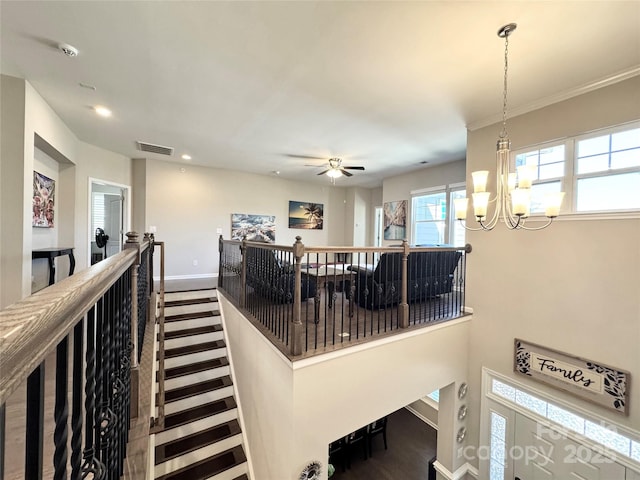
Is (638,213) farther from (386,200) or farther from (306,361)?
(386,200)

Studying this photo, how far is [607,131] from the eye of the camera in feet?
9.01

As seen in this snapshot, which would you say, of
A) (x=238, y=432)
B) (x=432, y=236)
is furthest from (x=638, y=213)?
(x=238, y=432)

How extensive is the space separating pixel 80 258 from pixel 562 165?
7.33 meters

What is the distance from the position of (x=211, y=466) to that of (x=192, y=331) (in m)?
1.82

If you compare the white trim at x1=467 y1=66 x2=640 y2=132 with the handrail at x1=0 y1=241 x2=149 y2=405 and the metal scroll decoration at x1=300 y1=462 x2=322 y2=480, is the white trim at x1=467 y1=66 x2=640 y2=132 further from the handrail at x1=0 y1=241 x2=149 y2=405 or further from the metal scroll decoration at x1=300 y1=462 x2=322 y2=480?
the metal scroll decoration at x1=300 y1=462 x2=322 y2=480

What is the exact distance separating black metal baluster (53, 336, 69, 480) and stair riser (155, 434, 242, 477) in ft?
10.6

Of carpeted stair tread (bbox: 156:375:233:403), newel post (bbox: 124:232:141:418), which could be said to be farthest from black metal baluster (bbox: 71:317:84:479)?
carpeted stair tread (bbox: 156:375:233:403)

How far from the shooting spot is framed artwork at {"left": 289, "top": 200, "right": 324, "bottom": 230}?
7.93 meters

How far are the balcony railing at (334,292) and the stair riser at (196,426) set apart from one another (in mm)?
1329

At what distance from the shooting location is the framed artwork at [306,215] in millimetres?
7930

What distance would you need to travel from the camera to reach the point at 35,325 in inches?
15.9

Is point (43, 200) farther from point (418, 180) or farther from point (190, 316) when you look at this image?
point (418, 180)

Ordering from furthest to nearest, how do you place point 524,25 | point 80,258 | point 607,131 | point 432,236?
point 432,236 → point 80,258 → point 607,131 → point 524,25

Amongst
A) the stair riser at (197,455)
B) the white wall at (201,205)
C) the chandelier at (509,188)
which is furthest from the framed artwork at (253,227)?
the chandelier at (509,188)
